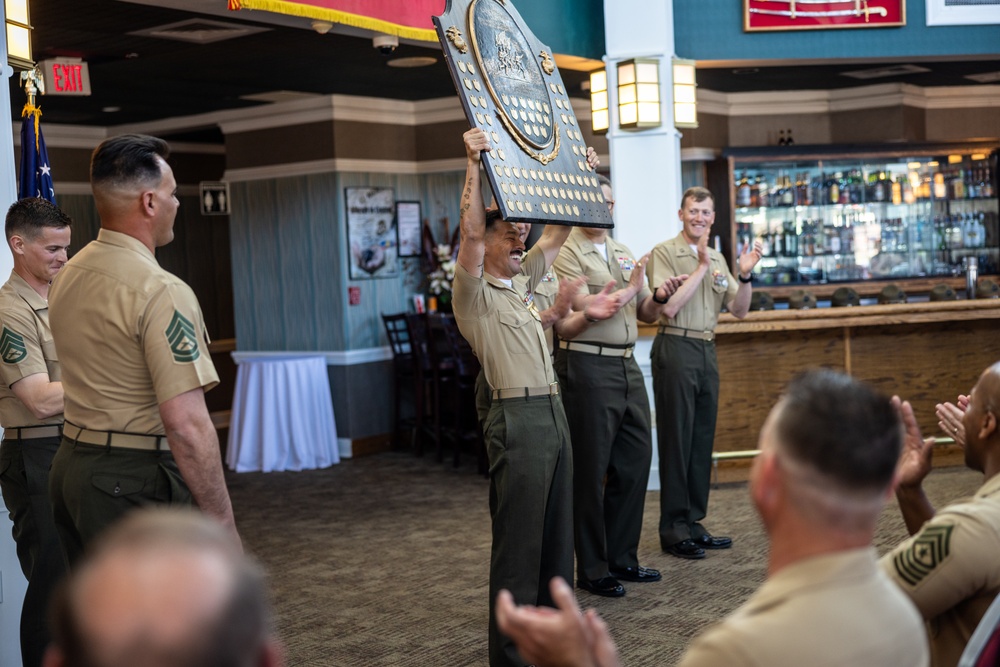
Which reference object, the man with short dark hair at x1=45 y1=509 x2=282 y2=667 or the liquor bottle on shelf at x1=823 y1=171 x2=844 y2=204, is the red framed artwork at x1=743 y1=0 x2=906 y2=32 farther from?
the man with short dark hair at x1=45 y1=509 x2=282 y2=667

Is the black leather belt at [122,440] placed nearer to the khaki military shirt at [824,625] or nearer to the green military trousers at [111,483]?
the green military trousers at [111,483]

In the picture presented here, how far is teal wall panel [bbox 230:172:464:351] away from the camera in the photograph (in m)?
8.79

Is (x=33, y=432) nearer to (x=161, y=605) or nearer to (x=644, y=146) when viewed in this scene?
(x=161, y=605)

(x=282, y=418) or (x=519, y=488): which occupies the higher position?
(x=519, y=488)

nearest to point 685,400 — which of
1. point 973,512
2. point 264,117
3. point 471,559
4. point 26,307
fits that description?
point 471,559

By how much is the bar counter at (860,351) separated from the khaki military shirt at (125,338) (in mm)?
4629

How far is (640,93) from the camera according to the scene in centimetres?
636

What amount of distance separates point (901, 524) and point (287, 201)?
5.56 meters

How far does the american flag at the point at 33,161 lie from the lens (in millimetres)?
4078

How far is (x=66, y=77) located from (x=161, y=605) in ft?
19.8

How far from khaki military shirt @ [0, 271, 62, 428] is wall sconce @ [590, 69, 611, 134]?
4070 millimetres

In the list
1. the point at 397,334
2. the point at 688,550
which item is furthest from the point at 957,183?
the point at 688,550

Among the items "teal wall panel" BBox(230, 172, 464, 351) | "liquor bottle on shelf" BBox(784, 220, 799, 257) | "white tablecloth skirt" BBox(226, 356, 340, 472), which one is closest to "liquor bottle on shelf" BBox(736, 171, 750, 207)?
"liquor bottle on shelf" BBox(784, 220, 799, 257)

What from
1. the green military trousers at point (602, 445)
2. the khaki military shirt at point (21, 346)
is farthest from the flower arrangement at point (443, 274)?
the khaki military shirt at point (21, 346)
